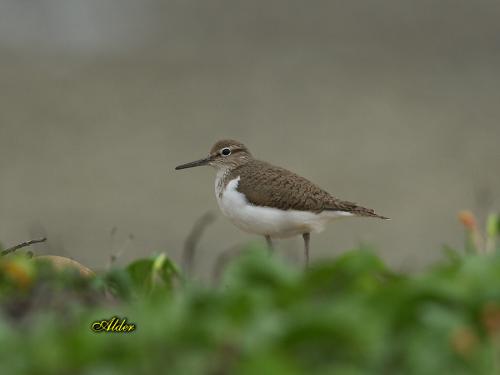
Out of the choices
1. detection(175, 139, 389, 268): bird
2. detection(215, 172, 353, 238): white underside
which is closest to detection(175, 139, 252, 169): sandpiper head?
detection(175, 139, 389, 268): bird

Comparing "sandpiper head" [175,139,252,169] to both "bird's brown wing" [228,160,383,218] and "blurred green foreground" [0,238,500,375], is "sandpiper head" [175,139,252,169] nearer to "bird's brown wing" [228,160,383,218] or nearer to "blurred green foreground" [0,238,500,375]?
"bird's brown wing" [228,160,383,218]

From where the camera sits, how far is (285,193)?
6707 mm

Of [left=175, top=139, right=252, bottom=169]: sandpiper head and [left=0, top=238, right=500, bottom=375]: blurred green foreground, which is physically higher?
[left=0, top=238, right=500, bottom=375]: blurred green foreground

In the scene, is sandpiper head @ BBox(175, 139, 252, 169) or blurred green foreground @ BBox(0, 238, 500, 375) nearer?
blurred green foreground @ BBox(0, 238, 500, 375)

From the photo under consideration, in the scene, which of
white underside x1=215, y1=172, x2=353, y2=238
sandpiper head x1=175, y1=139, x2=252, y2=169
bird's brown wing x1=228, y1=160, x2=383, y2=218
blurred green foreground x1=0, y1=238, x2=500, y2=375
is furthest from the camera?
sandpiper head x1=175, y1=139, x2=252, y2=169

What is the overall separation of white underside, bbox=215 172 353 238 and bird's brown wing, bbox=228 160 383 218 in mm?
30

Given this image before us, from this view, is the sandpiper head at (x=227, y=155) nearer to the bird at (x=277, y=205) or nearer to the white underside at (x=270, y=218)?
the bird at (x=277, y=205)

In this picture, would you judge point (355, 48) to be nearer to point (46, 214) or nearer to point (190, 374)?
point (46, 214)

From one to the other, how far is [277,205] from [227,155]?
1.12 meters

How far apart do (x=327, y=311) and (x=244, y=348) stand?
18 cm

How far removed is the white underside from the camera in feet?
21.5

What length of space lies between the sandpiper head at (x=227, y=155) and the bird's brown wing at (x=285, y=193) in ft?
2.18

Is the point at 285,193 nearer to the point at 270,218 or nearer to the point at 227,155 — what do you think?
the point at 270,218

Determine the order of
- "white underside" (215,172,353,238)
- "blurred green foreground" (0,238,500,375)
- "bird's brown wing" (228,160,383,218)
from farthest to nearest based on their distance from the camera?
"bird's brown wing" (228,160,383,218) → "white underside" (215,172,353,238) → "blurred green foreground" (0,238,500,375)
